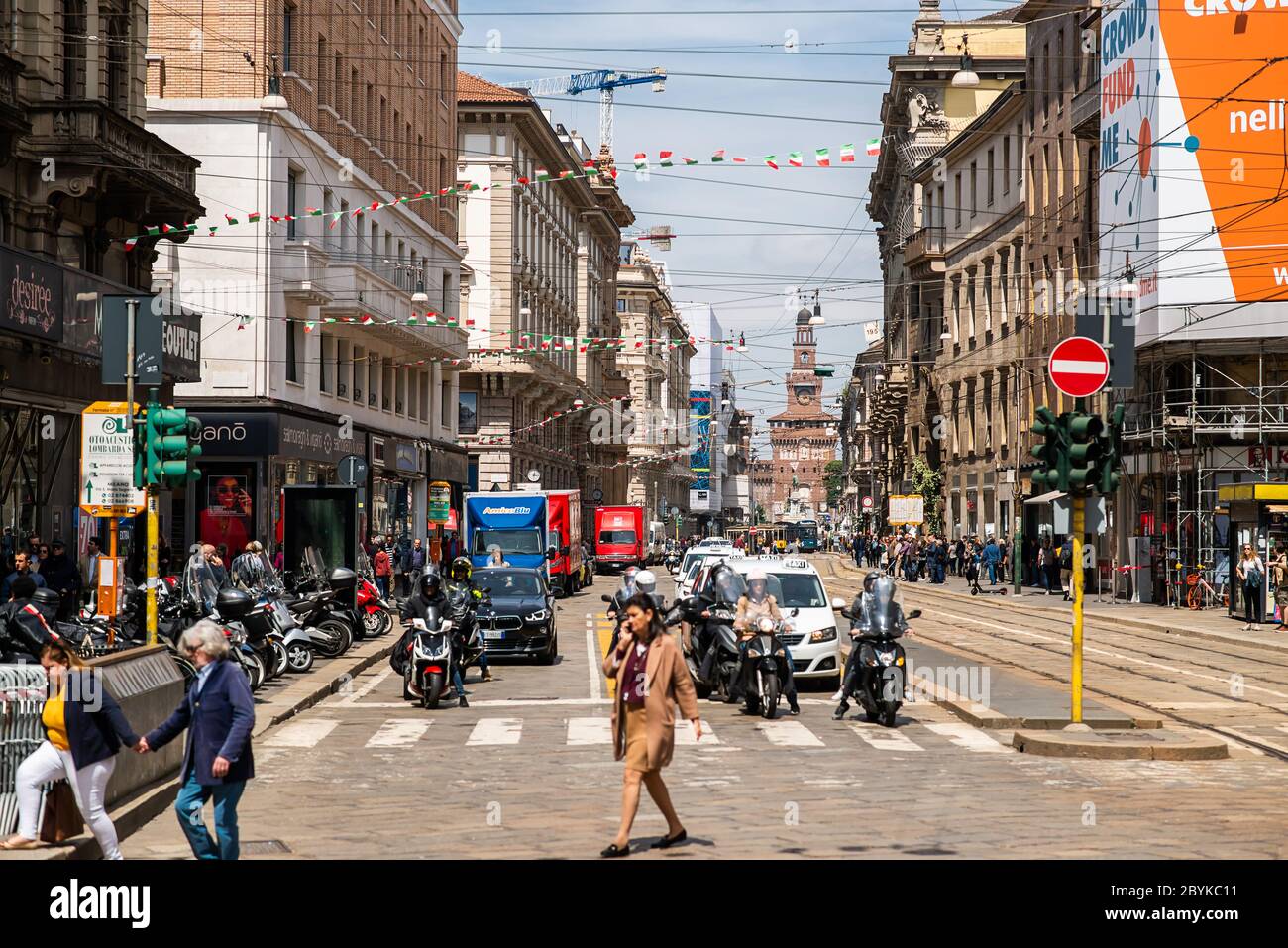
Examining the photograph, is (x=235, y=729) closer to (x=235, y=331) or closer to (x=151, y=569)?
(x=151, y=569)

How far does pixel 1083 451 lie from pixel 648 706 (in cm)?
758

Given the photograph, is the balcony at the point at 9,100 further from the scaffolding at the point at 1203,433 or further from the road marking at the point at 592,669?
the scaffolding at the point at 1203,433

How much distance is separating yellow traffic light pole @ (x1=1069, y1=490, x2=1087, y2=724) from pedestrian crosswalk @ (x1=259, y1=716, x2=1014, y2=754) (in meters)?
0.88

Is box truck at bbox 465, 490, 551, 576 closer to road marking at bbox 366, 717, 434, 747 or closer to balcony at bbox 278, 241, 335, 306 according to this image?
balcony at bbox 278, 241, 335, 306

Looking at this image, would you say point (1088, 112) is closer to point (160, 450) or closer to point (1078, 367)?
point (1078, 367)

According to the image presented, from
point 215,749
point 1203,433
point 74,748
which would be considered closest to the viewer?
point 215,749

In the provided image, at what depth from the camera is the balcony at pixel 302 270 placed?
40.3 metres

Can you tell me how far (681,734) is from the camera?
16891 mm

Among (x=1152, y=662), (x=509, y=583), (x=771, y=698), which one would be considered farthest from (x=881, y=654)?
(x=509, y=583)

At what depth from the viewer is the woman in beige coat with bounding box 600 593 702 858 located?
1046cm

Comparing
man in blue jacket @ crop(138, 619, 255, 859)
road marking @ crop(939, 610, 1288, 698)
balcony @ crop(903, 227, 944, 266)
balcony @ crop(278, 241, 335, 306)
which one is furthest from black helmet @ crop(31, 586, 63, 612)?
balcony @ crop(903, 227, 944, 266)
